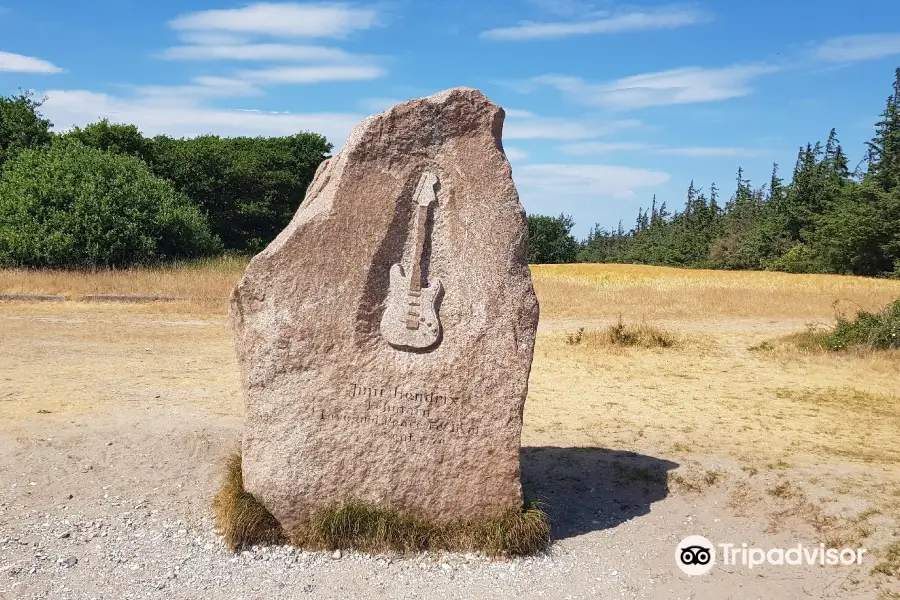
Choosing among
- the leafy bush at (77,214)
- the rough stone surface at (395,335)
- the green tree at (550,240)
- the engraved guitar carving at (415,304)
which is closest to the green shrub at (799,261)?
the green tree at (550,240)

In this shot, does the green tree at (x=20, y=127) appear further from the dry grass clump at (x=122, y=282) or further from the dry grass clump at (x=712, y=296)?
the dry grass clump at (x=712, y=296)

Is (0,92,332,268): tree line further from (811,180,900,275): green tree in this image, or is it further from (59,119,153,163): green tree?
(811,180,900,275): green tree

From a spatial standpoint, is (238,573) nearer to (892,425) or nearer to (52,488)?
(52,488)

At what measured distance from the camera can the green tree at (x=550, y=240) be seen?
67.5 metres

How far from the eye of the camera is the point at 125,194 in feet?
79.3

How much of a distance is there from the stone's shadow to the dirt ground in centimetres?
2

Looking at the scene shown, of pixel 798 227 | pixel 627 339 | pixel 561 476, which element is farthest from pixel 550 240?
pixel 561 476

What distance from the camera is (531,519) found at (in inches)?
218

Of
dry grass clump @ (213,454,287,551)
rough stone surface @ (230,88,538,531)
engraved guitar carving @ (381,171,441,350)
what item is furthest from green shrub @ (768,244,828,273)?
dry grass clump @ (213,454,287,551)

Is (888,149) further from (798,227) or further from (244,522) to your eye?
(244,522)

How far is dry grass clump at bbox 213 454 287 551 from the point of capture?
17.7 feet

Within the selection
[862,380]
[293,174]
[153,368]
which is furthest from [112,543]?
[293,174]

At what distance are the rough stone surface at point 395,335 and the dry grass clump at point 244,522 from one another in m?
0.08

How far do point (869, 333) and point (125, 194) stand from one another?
65.0 feet
